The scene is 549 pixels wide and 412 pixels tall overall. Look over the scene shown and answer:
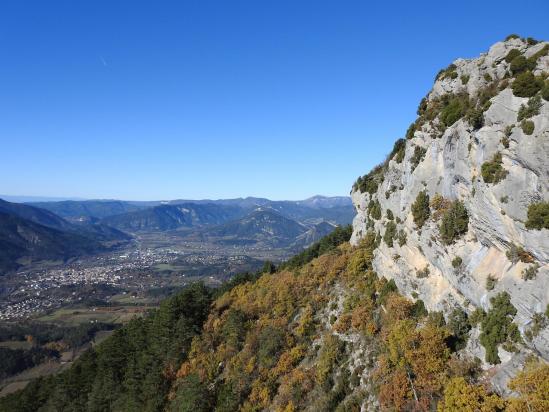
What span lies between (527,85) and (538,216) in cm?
1162

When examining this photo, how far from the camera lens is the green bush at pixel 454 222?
3662 cm

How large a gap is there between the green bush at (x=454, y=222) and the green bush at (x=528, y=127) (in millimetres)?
9658

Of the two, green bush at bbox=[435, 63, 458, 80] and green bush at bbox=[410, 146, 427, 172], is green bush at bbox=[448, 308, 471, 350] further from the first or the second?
green bush at bbox=[435, 63, 458, 80]

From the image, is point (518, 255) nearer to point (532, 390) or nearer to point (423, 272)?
point (532, 390)

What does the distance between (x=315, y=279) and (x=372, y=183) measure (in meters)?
18.9

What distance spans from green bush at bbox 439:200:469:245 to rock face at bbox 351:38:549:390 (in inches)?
19.6

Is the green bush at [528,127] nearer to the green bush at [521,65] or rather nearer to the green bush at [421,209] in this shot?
the green bush at [521,65]

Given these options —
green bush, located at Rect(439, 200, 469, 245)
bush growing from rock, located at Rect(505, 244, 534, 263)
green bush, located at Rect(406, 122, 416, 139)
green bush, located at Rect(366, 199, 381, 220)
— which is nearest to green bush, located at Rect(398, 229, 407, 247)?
green bush, located at Rect(439, 200, 469, 245)

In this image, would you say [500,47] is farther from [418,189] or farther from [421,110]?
[418,189]

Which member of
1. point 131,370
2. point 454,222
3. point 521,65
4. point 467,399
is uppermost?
point 521,65

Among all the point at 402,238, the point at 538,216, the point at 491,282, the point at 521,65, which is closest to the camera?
the point at 538,216

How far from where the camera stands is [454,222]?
121ft

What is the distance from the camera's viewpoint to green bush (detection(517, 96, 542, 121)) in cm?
2937

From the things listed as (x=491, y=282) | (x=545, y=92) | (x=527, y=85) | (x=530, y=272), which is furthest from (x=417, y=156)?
(x=530, y=272)
